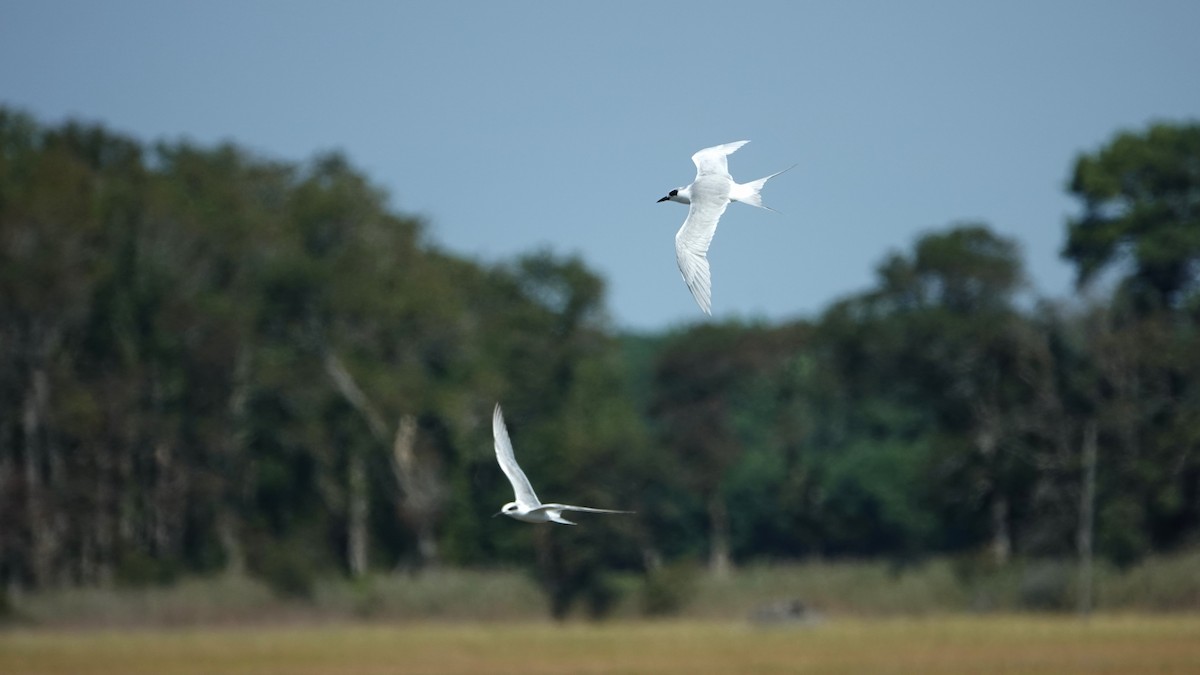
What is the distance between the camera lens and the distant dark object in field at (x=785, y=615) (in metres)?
46.1

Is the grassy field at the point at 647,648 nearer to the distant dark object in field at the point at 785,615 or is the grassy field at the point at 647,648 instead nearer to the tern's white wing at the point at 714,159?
the distant dark object in field at the point at 785,615

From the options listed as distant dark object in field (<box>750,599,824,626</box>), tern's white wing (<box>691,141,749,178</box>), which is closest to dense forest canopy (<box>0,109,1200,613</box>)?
distant dark object in field (<box>750,599,824,626</box>)

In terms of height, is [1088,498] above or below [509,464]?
below

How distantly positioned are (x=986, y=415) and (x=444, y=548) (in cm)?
1496

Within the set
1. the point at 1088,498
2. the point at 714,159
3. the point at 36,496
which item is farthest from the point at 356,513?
the point at 714,159

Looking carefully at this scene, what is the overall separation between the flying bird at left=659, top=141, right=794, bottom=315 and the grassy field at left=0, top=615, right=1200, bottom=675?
1429 centimetres

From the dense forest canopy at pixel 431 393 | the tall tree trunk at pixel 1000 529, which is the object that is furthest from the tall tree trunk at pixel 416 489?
the tall tree trunk at pixel 1000 529

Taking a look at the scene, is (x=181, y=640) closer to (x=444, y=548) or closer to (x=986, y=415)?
(x=444, y=548)

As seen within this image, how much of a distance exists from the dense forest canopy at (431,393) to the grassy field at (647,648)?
5.66m

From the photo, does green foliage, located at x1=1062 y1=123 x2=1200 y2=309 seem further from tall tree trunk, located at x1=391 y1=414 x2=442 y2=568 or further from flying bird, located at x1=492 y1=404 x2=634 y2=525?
flying bird, located at x1=492 y1=404 x2=634 y2=525

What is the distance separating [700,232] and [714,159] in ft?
5.78

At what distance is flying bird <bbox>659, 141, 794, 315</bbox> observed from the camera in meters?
19.5

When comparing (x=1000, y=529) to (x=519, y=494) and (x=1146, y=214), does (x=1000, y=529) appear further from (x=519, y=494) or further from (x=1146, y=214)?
(x=519, y=494)

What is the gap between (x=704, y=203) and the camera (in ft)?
68.3
